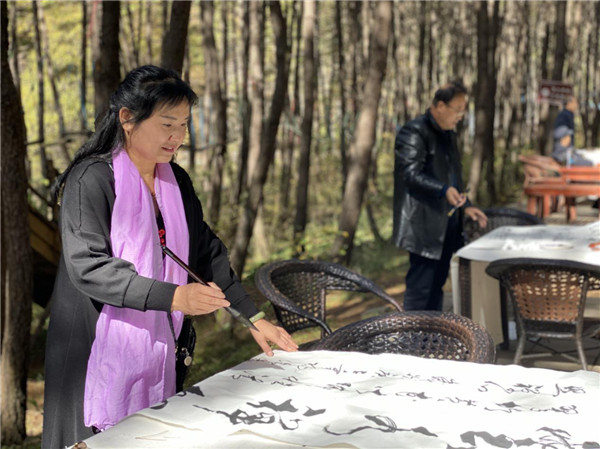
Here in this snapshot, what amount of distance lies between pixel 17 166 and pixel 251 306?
3.53 meters

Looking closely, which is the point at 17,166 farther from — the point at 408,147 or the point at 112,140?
the point at 112,140

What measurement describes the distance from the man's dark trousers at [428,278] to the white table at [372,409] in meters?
3.05

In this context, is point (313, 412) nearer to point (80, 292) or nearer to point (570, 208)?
point (80, 292)

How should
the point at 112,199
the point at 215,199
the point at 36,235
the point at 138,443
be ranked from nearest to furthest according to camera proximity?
the point at 138,443 < the point at 112,199 < the point at 36,235 < the point at 215,199

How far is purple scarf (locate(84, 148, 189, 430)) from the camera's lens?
7.70ft

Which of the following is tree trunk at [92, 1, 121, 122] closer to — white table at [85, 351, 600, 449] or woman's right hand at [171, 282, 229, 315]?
white table at [85, 351, 600, 449]

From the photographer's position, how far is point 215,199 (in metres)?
11.9

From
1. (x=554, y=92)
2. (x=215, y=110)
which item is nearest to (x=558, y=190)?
(x=554, y=92)

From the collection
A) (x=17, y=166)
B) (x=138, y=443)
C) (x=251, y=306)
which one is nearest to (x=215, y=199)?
(x=17, y=166)

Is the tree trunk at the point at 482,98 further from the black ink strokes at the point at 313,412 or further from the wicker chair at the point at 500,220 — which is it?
the black ink strokes at the point at 313,412

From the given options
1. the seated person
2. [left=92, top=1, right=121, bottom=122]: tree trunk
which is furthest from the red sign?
[left=92, top=1, right=121, bottom=122]: tree trunk

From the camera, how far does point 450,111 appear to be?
5445 millimetres

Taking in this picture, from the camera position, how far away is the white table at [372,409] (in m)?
1.98

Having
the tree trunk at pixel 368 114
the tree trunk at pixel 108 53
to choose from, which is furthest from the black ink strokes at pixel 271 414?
the tree trunk at pixel 368 114
